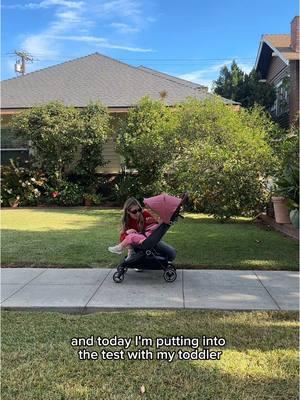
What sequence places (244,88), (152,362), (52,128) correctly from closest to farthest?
(152,362)
(52,128)
(244,88)

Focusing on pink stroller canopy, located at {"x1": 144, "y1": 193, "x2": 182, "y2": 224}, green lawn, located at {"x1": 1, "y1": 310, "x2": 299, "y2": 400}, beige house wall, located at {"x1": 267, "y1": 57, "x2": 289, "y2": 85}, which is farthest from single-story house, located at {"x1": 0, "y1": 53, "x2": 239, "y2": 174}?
green lawn, located at {"x1": 1, "y1": 310, "x2": 299, "y2": 400}

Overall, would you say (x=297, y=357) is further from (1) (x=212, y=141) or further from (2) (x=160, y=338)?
(1) (x=212, y=141)

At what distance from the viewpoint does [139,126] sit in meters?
14.9

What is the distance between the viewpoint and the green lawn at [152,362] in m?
3.11

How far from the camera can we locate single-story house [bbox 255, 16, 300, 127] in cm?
1950

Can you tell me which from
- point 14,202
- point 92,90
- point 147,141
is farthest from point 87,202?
point 92,90

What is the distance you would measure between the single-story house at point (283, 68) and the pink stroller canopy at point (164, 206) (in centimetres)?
1313

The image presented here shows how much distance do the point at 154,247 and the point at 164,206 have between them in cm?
58

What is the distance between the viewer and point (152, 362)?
3.59 meters

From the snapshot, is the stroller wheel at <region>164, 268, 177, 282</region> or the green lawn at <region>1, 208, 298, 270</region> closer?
the stroller wheel at <region>164, 268, 177, 282</region>

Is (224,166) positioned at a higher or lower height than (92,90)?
lower

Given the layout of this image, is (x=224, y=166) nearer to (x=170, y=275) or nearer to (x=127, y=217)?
(x=127, y=217)

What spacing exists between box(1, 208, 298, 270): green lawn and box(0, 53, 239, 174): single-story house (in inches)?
241

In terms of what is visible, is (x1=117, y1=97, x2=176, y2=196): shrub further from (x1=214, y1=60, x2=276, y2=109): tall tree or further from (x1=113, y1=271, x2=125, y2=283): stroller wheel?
(x1=214, y1=60, x2=276, y2=109): tall tree
